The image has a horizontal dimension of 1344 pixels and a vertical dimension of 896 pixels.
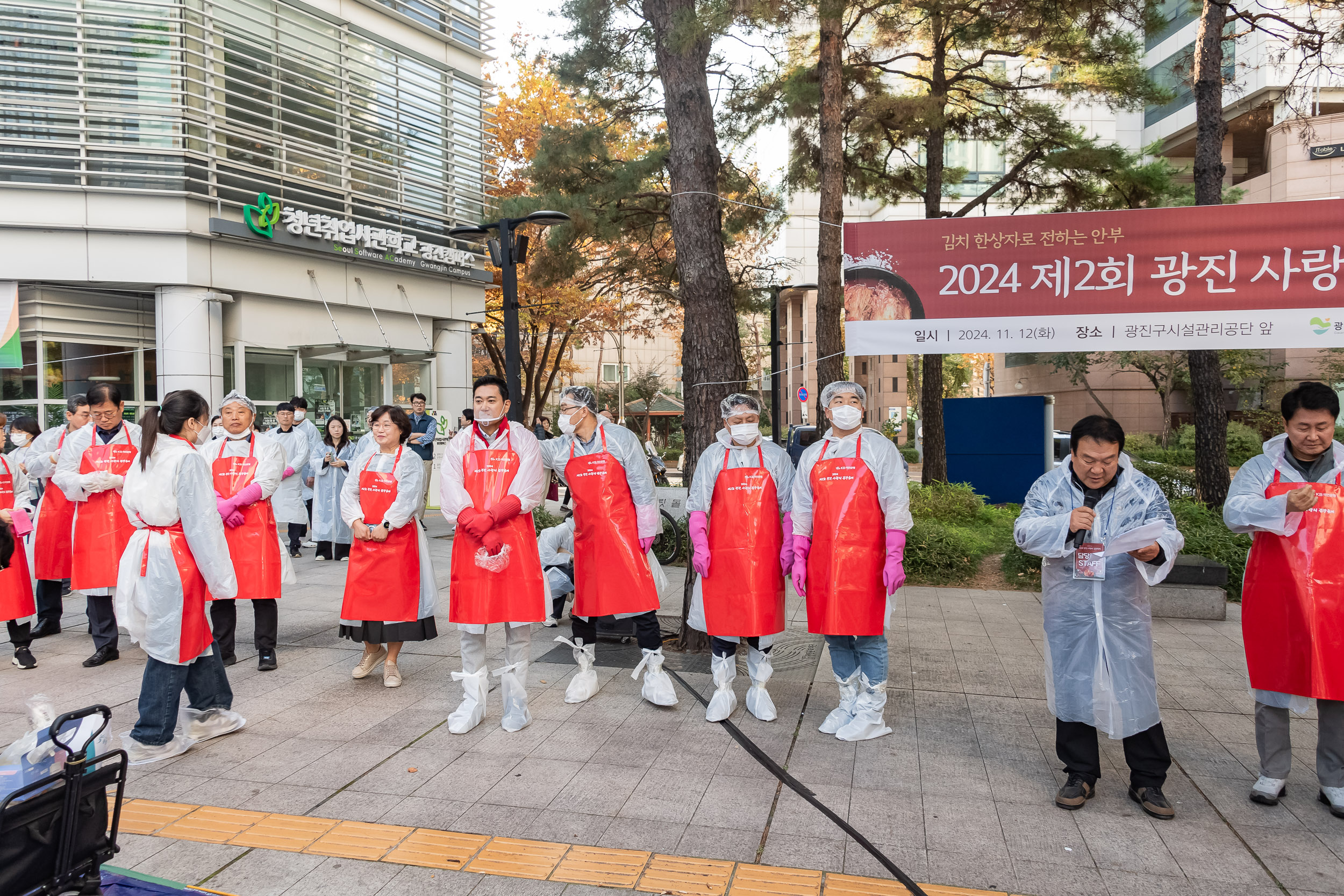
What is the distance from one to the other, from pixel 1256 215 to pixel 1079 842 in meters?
4.21

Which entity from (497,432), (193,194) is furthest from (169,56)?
(497,432)

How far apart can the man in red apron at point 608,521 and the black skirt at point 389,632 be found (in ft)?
3.64

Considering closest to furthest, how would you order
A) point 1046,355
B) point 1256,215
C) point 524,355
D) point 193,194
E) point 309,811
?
1. point 309,811
2. point 1256,215
3. point 193,194
4. point 524,355
5. point 1046,355

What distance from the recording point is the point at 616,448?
5488 millimetres

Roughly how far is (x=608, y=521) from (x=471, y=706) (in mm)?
1310

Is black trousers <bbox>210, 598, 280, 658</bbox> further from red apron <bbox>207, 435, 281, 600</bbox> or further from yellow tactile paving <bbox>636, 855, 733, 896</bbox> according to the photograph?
yellow tactile paving <bbox>636, 855, 733, 896</bbox>

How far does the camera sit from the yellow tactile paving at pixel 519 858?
3.36 metres

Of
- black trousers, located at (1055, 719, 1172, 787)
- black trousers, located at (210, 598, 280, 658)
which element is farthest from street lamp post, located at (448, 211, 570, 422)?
black trousers, located at (1055, 719, 1172, 787)

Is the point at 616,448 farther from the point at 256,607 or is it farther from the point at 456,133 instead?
the point at 456,133

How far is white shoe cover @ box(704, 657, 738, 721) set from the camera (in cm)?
508

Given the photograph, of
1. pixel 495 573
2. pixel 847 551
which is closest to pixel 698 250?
pixel 847 551

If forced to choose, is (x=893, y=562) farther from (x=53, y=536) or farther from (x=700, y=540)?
(x=53, y=536)

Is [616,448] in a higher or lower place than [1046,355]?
lower

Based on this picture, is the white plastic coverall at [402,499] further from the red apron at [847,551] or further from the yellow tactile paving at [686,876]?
the yellow tactile paving at [686,876]
